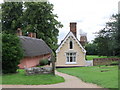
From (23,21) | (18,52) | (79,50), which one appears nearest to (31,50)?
(79,50)

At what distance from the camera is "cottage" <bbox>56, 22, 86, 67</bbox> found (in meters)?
31.6

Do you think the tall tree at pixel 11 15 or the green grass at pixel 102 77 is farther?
the tall tree at pixel 11 15

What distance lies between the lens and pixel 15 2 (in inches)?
1811

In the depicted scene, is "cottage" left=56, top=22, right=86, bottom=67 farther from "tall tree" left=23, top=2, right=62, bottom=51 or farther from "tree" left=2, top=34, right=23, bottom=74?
"tree" left=2, top=34, right=23, bottom=74

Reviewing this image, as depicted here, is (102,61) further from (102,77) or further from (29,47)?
(102,77)

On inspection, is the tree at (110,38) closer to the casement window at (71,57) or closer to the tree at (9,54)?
the casement window at (71,57)

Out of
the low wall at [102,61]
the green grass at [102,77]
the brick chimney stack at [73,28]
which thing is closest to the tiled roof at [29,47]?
the brick chimney stack at [73,28]

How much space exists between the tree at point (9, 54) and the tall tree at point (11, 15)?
2560 cm

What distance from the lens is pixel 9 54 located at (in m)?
18.1

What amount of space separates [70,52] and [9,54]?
15.1 meters

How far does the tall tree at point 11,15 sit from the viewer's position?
44.8 meters

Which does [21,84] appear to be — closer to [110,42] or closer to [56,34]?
[110,42]

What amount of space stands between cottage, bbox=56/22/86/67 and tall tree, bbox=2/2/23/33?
1669 cm

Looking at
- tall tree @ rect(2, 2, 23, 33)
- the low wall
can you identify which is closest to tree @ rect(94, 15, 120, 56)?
the low wall
